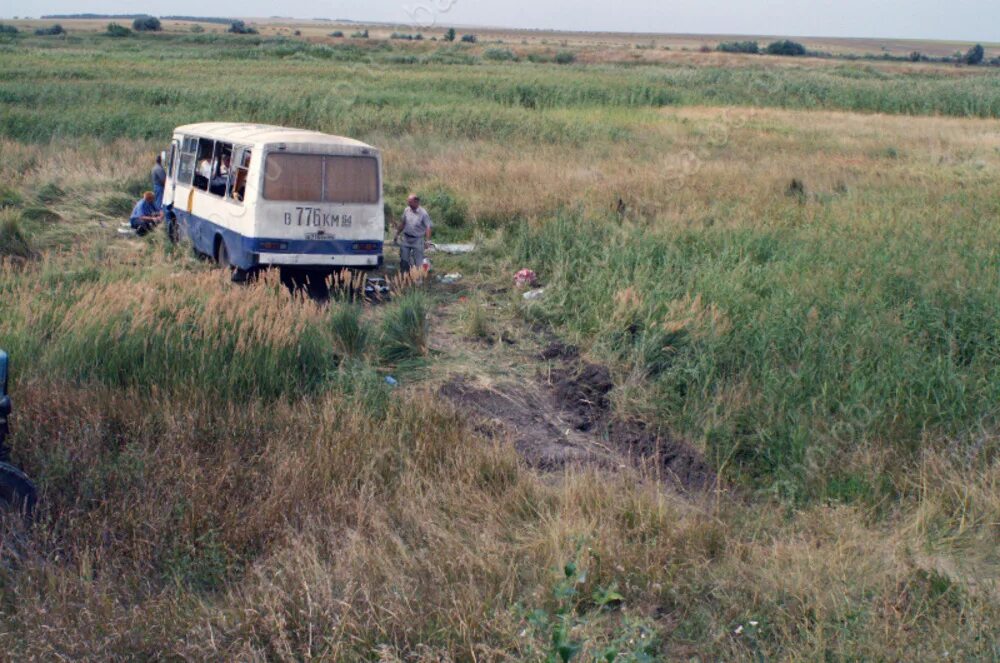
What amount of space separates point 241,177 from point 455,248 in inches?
146

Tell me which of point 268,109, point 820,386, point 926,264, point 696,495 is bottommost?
point 696,495

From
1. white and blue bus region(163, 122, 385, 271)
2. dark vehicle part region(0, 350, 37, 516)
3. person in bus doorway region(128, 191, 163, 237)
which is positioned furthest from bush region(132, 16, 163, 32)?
dark vehicle part region(0, 350, 37, 516)

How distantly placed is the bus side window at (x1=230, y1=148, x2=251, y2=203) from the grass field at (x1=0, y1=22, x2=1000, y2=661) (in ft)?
4.95

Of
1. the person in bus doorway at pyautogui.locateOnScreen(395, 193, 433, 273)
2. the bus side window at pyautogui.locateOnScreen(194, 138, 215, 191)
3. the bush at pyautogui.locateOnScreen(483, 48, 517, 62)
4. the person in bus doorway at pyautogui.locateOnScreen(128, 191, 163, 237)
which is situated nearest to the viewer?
the person in bus doorway at pyautogui.locateOnScreen(395, 193, 433, 273)

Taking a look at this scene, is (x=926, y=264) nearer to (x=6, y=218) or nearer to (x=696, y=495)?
(x=696, y=495)

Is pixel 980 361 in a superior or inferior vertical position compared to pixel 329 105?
inferior

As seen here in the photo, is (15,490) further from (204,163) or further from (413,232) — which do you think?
(204,163)

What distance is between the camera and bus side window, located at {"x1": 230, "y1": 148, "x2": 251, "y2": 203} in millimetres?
11719

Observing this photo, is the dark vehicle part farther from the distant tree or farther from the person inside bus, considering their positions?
the distant tree

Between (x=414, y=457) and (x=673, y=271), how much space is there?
519 centimetres

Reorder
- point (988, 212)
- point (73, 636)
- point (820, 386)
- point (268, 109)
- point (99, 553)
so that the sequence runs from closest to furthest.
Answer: point (73, 636) < point (99, 553) < point (820, 386) < point (988, 212) < point (268, 109)

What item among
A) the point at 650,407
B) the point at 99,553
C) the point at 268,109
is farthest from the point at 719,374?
the point at 268,109

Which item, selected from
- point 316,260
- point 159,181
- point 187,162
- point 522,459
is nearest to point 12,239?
point 187,162

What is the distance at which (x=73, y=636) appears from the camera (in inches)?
157
